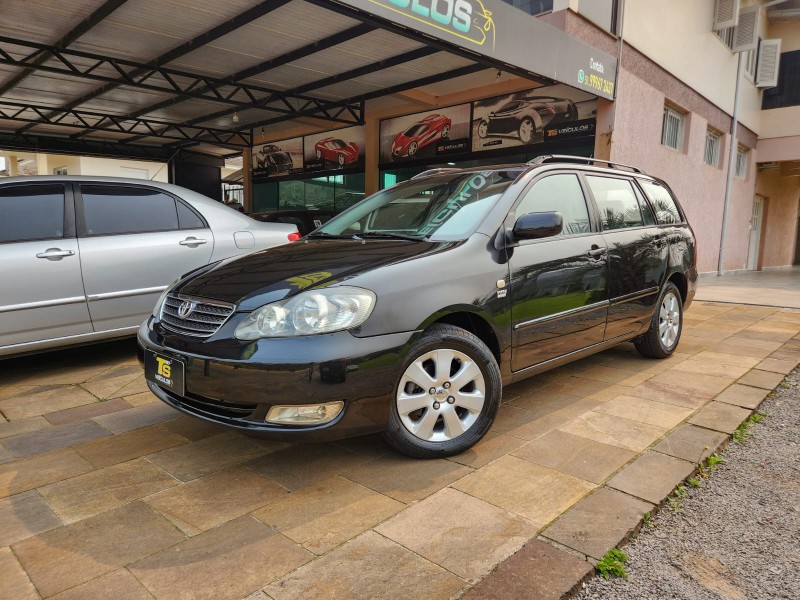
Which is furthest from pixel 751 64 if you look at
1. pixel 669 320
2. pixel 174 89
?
pixel 174 89

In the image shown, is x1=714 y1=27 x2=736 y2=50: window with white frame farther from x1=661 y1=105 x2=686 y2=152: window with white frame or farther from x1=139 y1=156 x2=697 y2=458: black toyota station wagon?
x1=139 y1=156 x2=697 y2=458: black toyota station wagon

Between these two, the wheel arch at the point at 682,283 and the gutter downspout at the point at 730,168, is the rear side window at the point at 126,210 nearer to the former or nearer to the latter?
the wheel arch at the point at 682,283

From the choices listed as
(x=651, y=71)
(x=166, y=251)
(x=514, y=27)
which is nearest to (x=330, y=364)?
(x=166, y=251)

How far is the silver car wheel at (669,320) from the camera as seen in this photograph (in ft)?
15.4

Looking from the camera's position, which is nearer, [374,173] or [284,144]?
[374,173]

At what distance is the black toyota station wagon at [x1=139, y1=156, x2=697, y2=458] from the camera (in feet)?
7.82

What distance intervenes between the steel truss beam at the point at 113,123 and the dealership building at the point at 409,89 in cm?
7

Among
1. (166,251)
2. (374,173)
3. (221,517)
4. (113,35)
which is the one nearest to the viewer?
(221,517)

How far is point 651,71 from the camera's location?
10094 millimetres

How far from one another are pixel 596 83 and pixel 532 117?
1.75m

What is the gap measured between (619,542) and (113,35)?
29.9 ft

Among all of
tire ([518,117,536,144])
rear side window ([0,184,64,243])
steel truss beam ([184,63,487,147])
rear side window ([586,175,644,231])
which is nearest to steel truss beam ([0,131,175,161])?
steel truss beam ([184,63,487,147])

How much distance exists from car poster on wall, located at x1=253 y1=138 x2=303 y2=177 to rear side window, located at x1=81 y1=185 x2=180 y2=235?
35.8 ft

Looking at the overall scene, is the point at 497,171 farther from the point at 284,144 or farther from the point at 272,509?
the point at 284,144
